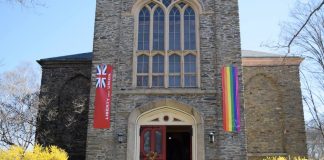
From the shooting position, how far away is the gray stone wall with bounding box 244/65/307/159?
72.4 feet

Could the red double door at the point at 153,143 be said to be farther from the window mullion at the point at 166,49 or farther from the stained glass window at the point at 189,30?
the stained glass window at the point at 189,30

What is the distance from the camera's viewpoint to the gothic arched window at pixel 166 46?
1794 centimetres

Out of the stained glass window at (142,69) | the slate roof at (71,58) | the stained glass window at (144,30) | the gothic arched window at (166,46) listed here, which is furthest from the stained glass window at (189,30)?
the slate roof at (71,58)

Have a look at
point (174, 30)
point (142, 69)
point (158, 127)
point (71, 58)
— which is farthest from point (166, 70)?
point (71, 58)

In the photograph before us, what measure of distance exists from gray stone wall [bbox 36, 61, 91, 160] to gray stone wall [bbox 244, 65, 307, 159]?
9.44 m

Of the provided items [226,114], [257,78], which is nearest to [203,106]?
[226,114]

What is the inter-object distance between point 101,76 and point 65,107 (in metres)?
6.22

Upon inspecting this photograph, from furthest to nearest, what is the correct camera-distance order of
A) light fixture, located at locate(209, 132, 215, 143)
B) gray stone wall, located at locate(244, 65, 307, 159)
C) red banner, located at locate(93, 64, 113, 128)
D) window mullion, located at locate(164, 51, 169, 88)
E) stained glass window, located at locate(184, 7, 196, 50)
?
gray stone wall, located at locate(244, 65, 307, 159) < stained glass window, located at locate(184, 7, 196, 50) < window mullion, located at locate(164, 51, 169, 88) < red banner, located at locate(93, 64, 113, 128) < light fixture, located at locate(209, 132, 215, 143)

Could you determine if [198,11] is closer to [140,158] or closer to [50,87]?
[140,158]

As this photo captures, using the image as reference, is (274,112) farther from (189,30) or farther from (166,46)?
(166,46)

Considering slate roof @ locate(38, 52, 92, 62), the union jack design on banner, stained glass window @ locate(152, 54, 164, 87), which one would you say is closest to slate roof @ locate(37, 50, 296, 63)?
slate roof @ locate(38, 52, 92, 62)

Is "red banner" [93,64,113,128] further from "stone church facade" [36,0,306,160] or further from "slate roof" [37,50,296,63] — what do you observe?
"slate roof" [37,50,296,63]

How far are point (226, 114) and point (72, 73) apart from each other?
10.8m

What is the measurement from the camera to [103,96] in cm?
1758
